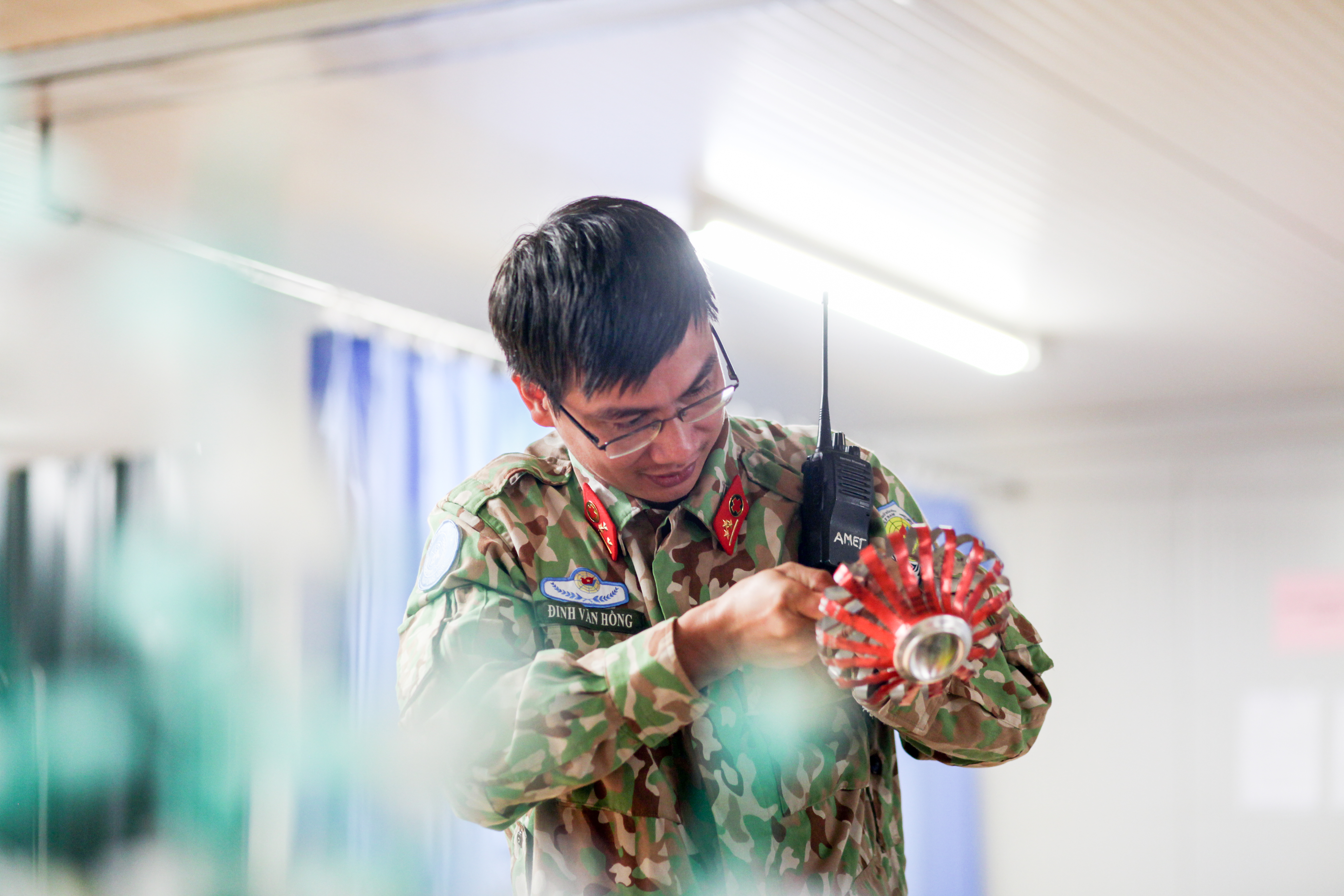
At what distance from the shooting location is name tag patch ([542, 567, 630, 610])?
31.5 inches

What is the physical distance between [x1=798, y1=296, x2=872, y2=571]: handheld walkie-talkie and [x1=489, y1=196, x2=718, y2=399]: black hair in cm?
11

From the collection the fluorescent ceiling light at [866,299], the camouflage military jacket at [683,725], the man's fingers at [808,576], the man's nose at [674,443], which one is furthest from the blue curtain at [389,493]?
the man's fingers at [808,576]

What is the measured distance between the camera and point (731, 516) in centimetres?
83

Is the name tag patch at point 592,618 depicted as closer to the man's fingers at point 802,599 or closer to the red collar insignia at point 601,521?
the red collar insignia at point 601,521

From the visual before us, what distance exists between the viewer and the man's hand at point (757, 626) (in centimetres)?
61

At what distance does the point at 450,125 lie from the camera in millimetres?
1830

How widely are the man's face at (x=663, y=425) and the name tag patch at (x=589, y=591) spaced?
0.20 feet

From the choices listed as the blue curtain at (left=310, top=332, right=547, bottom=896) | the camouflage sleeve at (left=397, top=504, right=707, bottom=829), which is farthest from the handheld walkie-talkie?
the blue curtain at (left=310, top=332, right=547, bottom=896)

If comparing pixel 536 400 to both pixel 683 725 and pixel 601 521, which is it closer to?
pixel 601 521

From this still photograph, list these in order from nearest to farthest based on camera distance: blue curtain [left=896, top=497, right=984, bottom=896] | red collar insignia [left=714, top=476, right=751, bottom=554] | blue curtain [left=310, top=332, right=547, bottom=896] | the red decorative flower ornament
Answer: the red decorative flower ornament < red collar insignia [left=714, top=476, right=751, bottom=554] < blue curtain [left=310, top=332, right=547, bottom=896] < blue curtain [left=896, top=497, right=984, bottom=896]

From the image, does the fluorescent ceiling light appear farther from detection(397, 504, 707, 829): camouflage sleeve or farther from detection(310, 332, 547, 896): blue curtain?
detection(397, 504, 707, 829): camouflage sleeve

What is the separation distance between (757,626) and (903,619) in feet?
0.26

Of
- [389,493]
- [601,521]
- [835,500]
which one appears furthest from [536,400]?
[389,493]

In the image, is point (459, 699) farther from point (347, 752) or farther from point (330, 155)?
point (347, 752)
